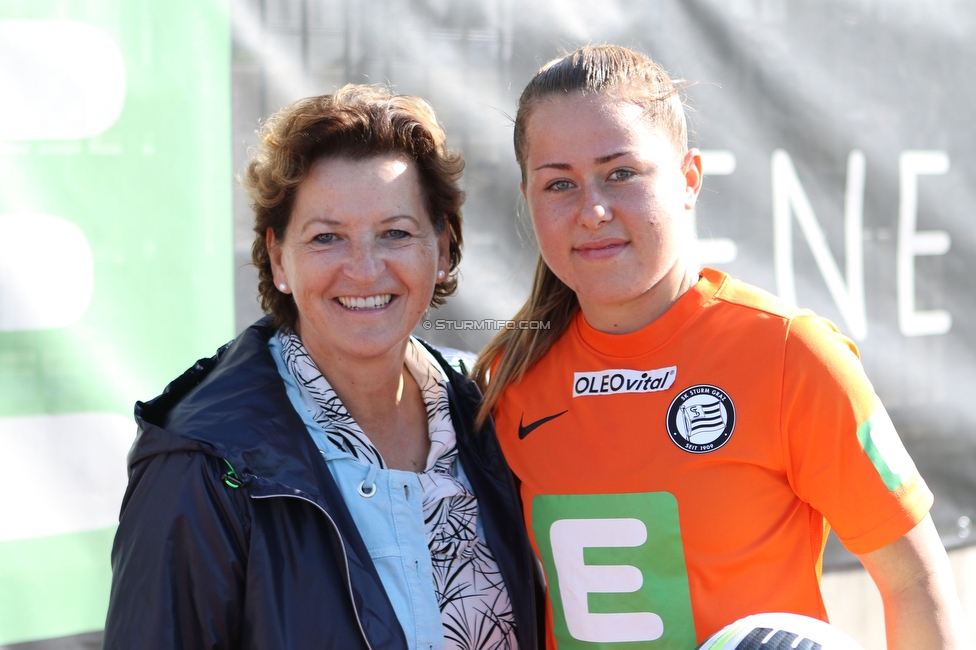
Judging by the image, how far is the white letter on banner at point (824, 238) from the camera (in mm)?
2414

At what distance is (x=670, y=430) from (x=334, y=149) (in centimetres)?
71

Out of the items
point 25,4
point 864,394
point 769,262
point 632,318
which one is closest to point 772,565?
point 864,394

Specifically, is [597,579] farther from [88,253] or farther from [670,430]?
[88,253]

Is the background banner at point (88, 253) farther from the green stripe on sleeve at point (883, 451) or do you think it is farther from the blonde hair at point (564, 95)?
the green stripe on sleeve at point (883, 451)

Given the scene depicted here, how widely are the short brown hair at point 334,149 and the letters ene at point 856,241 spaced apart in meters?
1.28

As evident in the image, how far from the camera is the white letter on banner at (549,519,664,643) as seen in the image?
125cm

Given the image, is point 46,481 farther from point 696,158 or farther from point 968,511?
point 968,511

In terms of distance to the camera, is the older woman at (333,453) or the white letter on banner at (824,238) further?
the white letter on banner at (824,238)

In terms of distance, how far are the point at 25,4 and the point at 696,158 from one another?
1341 millimetres

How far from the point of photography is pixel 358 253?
4.42 ft

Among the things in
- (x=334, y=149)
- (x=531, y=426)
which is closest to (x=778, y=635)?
(x=531, y=426)

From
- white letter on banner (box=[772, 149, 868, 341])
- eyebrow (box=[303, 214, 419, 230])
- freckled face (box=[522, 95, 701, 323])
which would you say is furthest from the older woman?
white letter on banner (box=[772, 149, 868, 341])

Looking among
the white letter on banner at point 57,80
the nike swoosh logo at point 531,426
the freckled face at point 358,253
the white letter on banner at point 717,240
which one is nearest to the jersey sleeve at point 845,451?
the nike swoosh logo at point 531,426

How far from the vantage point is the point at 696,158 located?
4.56 feet
